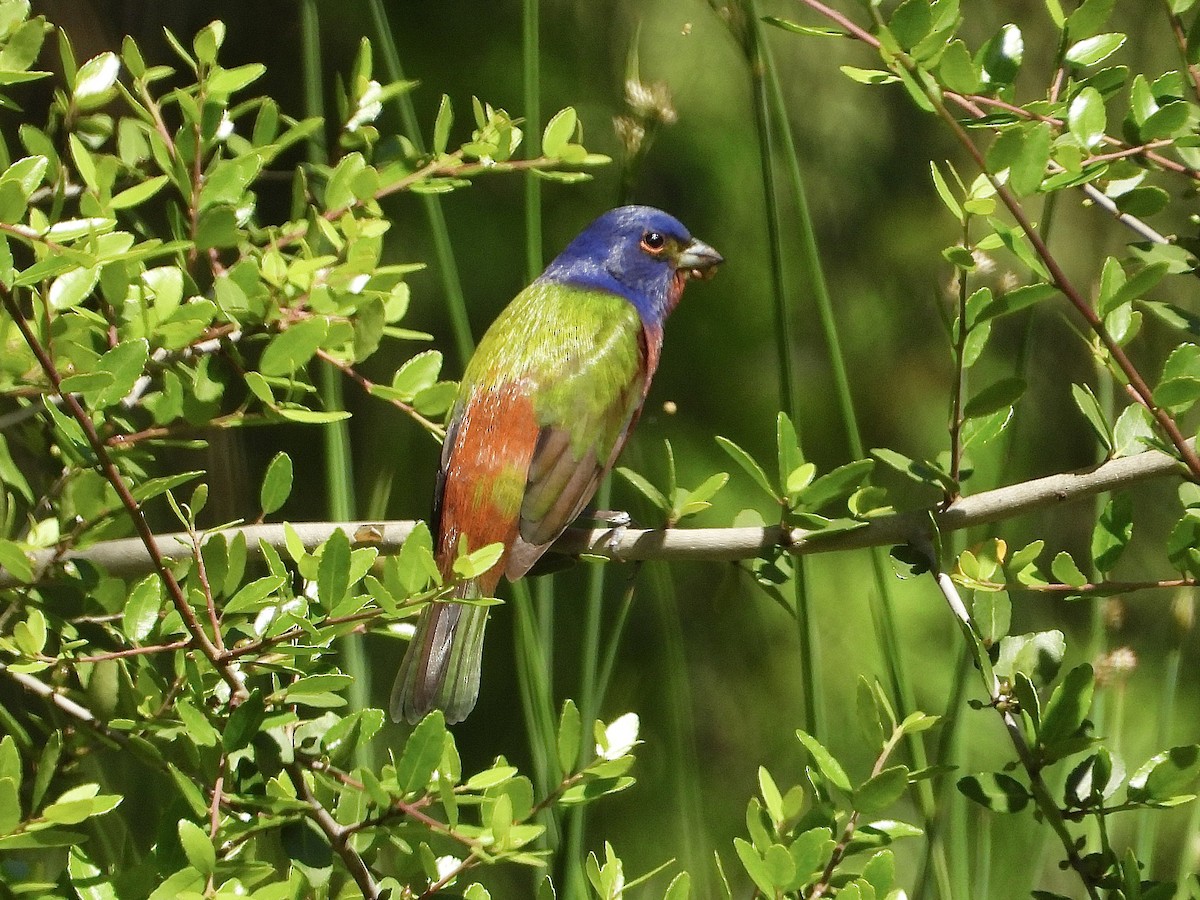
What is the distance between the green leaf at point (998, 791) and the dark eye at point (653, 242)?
6.89 feet

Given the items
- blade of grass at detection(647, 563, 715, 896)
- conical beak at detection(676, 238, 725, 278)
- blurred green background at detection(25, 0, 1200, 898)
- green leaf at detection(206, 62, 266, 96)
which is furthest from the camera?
blurred green background at detection(25, 0, 1200, 898)

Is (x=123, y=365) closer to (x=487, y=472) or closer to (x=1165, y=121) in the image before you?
(x=1165, y=121)

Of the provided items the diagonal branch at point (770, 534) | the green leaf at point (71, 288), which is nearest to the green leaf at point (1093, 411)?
the diagonal branch at point (770, 534)

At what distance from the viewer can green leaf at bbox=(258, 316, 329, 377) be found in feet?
5.14

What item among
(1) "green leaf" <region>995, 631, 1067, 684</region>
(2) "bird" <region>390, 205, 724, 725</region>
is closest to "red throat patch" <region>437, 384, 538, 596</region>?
(2) "bird" <region>390, 205, 724, 725</region>

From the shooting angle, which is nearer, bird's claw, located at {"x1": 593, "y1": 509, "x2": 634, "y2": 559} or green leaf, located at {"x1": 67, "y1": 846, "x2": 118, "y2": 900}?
green leaf, located at {"x1": 67, "y1": 846, "x2": 118, "y2": 900}

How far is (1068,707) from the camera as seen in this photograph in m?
1.48

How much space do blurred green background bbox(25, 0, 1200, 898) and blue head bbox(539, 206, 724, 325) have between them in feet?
1.69

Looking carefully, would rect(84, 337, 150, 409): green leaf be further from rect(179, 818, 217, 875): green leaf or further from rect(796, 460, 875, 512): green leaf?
rect(796, 460, 875, 512): green leaf

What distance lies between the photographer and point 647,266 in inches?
135

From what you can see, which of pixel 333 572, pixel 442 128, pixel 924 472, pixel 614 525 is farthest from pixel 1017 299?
pixel 614 525

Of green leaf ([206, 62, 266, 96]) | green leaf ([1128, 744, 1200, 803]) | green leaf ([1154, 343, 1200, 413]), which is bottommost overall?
green leaf ([1128, 744, 1200, 803])

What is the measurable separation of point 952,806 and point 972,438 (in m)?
0.80

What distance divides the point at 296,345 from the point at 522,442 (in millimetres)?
1111
